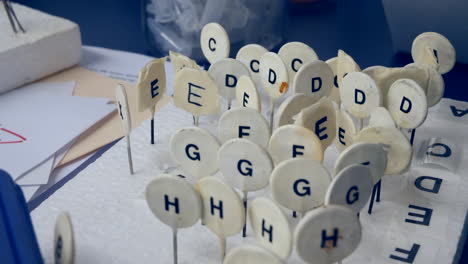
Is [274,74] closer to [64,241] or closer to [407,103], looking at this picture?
[407,103]

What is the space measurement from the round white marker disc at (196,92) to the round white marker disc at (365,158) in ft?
0.69

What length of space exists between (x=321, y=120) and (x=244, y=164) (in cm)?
12

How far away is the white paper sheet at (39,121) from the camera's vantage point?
782 millimetres

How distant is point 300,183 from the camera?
0.56 m

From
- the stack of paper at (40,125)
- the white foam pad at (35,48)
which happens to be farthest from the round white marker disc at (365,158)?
the white foam pad at (35,48)

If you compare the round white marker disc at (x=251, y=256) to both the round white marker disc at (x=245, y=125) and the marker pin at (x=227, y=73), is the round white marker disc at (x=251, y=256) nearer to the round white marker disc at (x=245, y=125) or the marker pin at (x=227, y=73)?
the round white marker disc at (x=245, y=125)

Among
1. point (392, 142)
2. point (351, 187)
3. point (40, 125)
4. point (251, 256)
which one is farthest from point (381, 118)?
point (40, 125)

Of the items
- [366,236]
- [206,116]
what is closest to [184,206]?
[366,236]

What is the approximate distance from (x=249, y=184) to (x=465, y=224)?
22cm

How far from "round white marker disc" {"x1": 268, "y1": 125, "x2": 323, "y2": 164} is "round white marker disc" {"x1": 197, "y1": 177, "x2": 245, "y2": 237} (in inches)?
4.2

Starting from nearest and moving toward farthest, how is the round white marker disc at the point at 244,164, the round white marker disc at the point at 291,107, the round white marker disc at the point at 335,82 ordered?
the round white marker disc at the point at 244,164 < the round white marker disc at the point at 291,107 < the round white marker disc at the point at 335,82

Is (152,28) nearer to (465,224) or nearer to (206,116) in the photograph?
(206,116)

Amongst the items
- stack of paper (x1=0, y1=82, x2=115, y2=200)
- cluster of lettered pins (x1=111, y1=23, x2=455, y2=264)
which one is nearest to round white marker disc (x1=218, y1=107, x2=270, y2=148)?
cluster of lettered pins (x1=111, y1=23, x2=455, y2=264)

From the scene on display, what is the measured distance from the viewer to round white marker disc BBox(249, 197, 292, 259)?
50 centimetres
